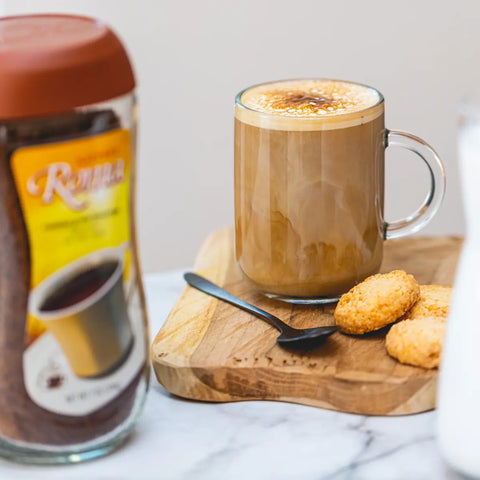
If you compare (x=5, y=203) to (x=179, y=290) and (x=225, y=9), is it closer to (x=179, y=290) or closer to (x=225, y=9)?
(x=179, y=290)

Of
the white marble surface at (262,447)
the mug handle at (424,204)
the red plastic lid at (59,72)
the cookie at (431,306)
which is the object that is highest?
the red plastic lid at (59,72)

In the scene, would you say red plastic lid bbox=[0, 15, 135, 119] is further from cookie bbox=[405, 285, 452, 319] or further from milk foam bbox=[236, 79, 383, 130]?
cookie bbox=[405, 285, 452, 319]

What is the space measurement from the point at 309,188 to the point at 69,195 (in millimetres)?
336

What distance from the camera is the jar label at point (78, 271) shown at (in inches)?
22.5

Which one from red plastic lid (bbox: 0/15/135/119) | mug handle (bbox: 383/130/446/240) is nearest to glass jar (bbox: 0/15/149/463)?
red plastic lid (bbox: 0/15/135/119)

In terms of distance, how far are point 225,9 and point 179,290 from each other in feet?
2.03

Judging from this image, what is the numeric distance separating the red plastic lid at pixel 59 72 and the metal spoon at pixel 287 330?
0.31m

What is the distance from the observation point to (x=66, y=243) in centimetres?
58

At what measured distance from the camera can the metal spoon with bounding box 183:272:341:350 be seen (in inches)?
30.7

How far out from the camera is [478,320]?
583 mm

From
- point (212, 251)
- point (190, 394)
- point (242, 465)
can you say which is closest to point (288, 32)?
point (212, 251)

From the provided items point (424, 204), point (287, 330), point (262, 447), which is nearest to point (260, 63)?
point (424, 204)

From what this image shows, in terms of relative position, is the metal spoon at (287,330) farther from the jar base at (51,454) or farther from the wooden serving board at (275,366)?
the jar base at (51,454)

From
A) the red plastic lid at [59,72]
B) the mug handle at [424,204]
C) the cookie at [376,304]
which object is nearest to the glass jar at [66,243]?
the red plastic lid at [59,72]
